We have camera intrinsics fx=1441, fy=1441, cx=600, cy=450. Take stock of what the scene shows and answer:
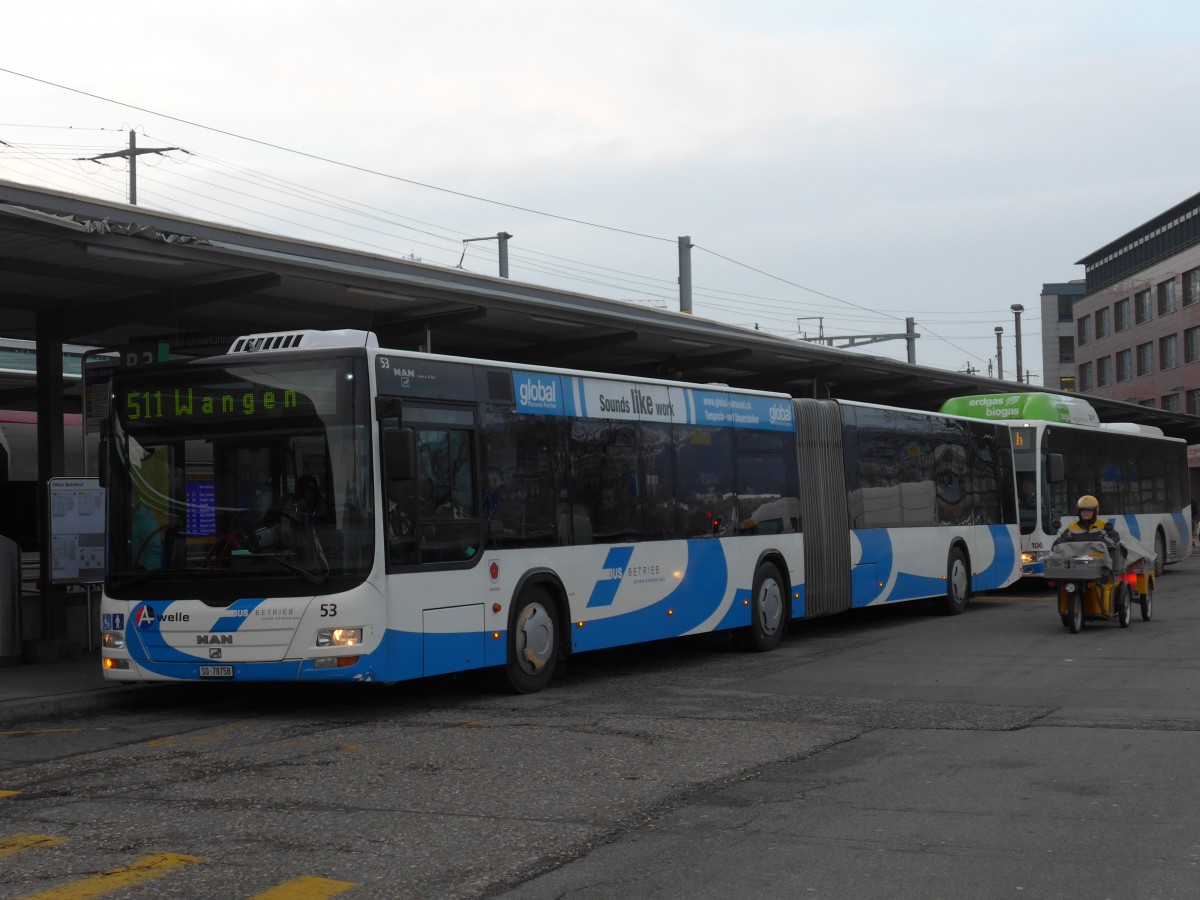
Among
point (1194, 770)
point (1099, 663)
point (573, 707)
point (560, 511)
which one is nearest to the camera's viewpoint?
point (1194, 770)

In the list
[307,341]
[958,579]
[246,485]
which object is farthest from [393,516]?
[958,579]

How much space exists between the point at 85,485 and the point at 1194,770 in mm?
11542

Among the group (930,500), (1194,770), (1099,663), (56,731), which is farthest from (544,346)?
(1194,770)

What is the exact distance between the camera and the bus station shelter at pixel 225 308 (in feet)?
41.7

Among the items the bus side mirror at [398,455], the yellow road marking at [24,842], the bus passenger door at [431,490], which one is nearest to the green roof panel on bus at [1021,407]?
the bus passenger door at [431,490]

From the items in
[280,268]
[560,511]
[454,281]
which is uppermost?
[454,281]

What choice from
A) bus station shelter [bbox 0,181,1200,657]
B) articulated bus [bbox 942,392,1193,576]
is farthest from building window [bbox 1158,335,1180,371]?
bus station shelter [bbox 0,181,1200,657]

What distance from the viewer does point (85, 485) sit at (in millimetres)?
15477

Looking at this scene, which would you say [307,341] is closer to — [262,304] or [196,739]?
[196,739]

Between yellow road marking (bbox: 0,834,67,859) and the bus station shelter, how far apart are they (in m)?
5.65

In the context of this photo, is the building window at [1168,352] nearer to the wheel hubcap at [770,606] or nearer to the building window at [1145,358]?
the building window at [1145,358]

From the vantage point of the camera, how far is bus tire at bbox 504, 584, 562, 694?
12.3 meters

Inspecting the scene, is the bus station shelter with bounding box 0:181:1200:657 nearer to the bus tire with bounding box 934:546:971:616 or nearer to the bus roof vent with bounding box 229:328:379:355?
the bus roof vent with bounding box 229:328:379:355

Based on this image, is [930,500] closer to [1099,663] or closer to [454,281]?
[1099,663]
